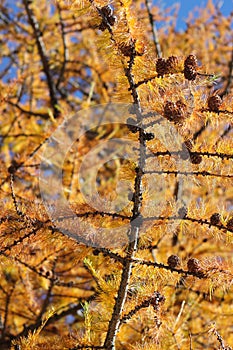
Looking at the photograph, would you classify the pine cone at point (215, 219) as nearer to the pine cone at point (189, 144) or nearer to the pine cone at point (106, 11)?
the pine cone at point (189, 144)

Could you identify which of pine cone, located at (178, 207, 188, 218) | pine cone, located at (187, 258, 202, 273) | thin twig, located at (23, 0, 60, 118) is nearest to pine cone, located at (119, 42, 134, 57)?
pine cone, located at (178, 207, 188, 218)

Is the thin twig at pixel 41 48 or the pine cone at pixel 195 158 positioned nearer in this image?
the pine cone at pixel 195 158

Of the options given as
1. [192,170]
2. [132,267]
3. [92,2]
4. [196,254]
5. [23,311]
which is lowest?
[23,311]

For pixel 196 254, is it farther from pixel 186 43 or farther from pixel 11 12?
pixel 11 12

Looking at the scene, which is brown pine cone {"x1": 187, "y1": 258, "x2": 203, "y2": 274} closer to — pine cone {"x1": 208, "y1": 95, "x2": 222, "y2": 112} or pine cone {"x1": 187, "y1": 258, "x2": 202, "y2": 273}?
pine cone {"x1": 187, "y1": 258, "x2": 202, "y2": 273}

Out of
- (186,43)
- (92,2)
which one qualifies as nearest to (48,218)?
(92,2)

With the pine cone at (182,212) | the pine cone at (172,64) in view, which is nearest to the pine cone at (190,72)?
the pine cone at (172,64)
